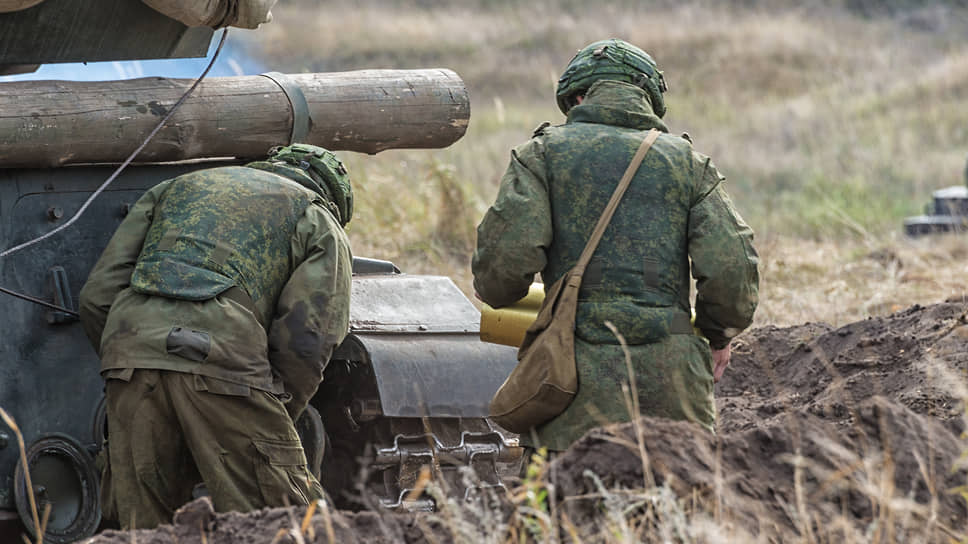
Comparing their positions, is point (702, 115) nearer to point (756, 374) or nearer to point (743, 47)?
point (743, 47)

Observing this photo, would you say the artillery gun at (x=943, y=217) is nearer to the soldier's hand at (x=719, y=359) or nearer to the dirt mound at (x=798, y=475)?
the soldier's hand at (x=719, y=359)

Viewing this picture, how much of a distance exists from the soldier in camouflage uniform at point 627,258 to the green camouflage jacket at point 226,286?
67 centimetres

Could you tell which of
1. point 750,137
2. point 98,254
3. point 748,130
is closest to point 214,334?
point 98,254

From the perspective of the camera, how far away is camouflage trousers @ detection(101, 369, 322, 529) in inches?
177

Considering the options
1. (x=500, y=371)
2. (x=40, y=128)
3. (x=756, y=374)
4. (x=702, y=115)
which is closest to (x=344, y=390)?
(x=500, y=371)

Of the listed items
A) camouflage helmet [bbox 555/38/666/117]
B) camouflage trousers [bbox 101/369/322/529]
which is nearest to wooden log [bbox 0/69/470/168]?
camouflage trousers [bbox 101/369/322/529]

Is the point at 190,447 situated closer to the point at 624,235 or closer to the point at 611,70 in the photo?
the point at 624,235

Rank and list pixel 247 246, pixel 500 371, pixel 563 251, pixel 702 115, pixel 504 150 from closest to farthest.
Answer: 1. pixel 563 251
2. pixel 247 246
3. pixel 500 371
4. pixel 504 150
5. pixel 702 115

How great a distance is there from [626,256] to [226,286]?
1329 millimetres

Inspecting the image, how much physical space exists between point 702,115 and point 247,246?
58.2 feet

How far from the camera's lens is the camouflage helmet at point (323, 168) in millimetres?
4980

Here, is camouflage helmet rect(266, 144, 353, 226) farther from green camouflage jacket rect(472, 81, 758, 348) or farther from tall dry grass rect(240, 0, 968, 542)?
tall dry grass rect(240, 0, 968, 542)

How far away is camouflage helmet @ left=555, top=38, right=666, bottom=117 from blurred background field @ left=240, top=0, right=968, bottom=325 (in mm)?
3124

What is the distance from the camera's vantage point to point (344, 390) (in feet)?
18.2
